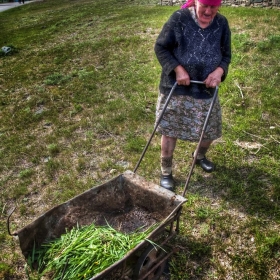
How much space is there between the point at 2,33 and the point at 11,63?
562 centimetres

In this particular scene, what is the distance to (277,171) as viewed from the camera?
164 inches

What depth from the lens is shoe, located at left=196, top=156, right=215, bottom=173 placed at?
13.9 feet

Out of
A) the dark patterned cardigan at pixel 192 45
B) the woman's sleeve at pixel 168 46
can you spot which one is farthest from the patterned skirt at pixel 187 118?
the woman's sleeve at pixel 168 46

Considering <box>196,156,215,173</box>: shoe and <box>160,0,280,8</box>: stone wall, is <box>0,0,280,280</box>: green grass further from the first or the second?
<box>160,0,280,8</box>: stone wall

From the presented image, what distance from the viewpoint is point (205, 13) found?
3.03 meters

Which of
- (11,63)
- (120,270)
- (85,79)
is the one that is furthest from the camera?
(11,63)

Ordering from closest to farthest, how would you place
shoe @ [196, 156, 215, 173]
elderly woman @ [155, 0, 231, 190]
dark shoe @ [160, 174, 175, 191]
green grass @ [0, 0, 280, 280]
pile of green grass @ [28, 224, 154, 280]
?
1. pile of green grass @ [28, 224, 154, 280]
2. elderly woman @ [155, 0, 231, 190]
3. green grass @ [0, 0, 280, 280]
4. dark shoe @ [160, 174, 175, 191]
5. shoe @ [196, 156, 215, 173]

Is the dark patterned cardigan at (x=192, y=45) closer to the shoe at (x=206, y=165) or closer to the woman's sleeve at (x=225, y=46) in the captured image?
the woman's sleeve at (x=225, y=46)

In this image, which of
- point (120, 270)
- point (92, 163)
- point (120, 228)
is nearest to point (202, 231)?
point (120, 228)

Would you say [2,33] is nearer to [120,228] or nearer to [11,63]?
[11,63]

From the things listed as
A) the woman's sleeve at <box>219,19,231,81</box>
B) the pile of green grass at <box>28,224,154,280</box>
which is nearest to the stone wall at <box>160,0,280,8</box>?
the woman's sleeve at <box>219,19,231,81</box>

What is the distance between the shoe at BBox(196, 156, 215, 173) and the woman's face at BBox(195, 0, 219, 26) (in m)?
1.80

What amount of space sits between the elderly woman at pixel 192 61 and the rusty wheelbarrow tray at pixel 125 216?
24.5 inches

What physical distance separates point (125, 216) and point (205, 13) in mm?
2128
